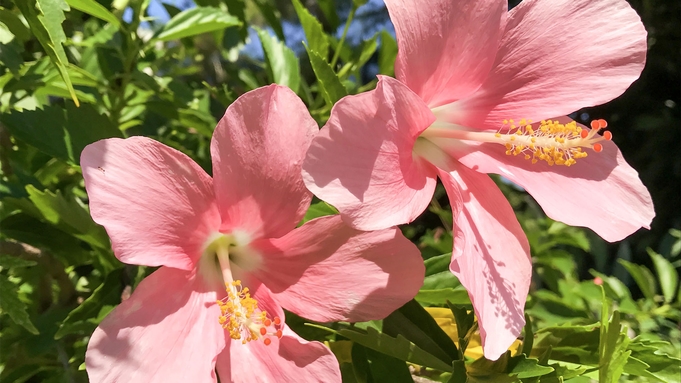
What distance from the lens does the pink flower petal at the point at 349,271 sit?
0.53 m

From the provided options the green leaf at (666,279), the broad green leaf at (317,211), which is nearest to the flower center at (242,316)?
the broad green leaf at (317,211)

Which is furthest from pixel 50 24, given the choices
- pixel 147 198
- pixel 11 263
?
pixel 11 263

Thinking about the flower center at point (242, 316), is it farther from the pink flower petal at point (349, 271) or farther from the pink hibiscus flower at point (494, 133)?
the pink hibiscus flower at point (494, 133)

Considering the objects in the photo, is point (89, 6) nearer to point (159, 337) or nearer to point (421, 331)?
point (159, 337)

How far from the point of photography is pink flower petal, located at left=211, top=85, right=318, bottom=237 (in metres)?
0.50

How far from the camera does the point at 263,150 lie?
51cm

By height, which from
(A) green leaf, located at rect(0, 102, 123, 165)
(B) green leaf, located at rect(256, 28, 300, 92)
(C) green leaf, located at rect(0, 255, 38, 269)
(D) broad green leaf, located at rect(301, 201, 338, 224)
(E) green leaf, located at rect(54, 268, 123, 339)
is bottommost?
(D) broad green leaf, located at rect(301, 201, 338, 224)

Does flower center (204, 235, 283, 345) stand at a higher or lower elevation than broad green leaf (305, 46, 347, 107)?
lower

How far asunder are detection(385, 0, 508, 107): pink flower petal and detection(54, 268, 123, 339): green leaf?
0.46 meters

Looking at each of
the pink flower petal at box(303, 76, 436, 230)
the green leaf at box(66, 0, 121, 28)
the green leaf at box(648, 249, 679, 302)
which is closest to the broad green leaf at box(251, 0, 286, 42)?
the green leaf at box(66, 0, 121, 28)

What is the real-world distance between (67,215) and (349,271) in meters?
0.39

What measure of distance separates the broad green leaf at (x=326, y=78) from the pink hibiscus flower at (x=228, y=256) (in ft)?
0.43

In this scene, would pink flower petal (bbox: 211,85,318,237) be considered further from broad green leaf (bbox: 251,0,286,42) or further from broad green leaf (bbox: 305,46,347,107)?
broad green leaf (bbox: 251,0,286,42)

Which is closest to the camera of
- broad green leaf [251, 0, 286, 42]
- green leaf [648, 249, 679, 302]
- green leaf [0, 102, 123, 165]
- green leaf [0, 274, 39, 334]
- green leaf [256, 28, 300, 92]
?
green leaf [0, 274, 39, 334]
